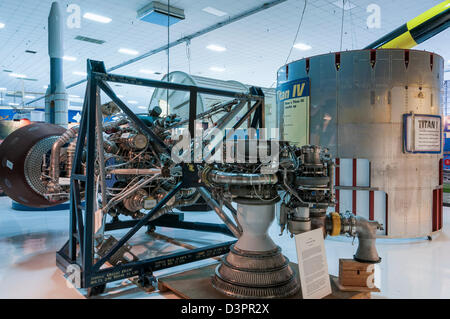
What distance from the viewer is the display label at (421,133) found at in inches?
195

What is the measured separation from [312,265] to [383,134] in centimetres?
305

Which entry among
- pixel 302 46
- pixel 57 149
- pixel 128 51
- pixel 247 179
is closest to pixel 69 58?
pixel 128 51

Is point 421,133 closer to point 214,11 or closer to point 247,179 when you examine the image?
point 247,179

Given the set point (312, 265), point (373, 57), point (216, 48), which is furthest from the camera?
point (216, 48)

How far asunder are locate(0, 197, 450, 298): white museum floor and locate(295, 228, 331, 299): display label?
0.67 meters

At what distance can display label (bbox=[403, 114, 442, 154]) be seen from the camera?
16.2 ft

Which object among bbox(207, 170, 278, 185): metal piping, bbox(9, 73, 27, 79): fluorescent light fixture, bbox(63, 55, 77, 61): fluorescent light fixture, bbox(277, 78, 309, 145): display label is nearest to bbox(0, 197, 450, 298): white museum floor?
bbox(207, 170, 278, 185): metal piping

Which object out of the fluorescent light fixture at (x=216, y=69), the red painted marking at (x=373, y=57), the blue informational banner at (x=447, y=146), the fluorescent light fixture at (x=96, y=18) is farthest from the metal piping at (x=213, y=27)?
the blue informational banner at (x=447, y=146)

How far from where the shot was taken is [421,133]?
502cm

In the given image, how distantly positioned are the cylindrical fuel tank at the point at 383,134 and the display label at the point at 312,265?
258 cm

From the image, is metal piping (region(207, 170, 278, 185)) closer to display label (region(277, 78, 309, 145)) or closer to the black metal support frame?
the black metal support frame

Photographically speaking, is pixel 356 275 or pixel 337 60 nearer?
pixel 356 275

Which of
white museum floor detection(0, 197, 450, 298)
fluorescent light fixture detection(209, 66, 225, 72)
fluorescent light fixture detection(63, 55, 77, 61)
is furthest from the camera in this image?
fluorescent light fixture detection(209, 66, 225, 72)

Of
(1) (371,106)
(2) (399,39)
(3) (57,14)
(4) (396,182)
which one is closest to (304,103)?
(1) (371,106)
